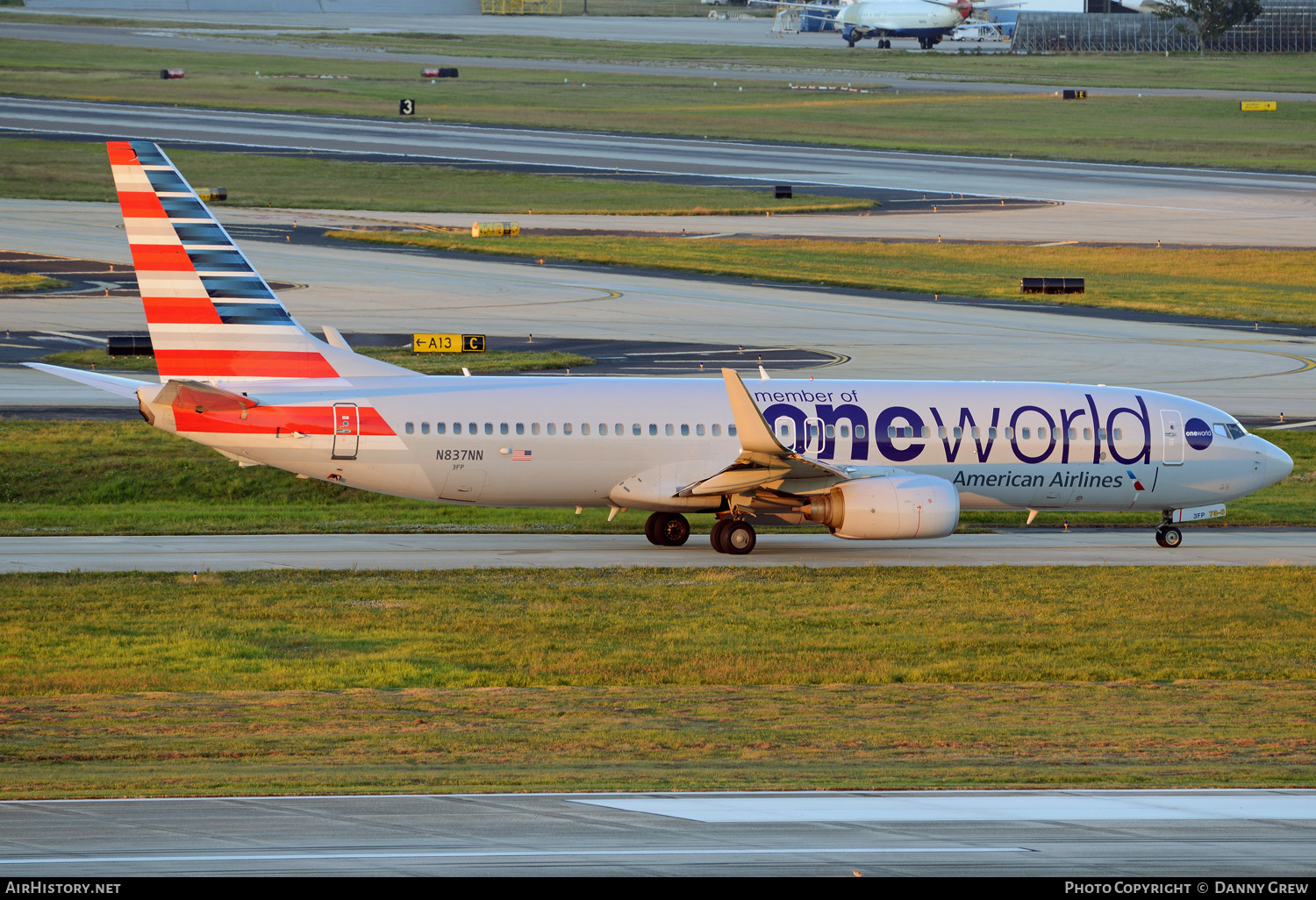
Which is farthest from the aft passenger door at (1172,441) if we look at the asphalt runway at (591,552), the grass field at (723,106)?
the grass field at (723,106)

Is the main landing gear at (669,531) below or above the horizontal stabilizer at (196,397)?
below

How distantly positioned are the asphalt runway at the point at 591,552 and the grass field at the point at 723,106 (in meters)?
90.0

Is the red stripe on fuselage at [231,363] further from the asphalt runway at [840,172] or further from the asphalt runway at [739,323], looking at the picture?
the asphalt runway at [840,172]

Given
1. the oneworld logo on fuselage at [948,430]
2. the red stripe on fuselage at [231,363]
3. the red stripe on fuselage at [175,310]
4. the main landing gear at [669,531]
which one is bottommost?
the main landing gear at [669,531]

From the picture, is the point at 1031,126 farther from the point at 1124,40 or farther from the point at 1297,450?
the point at 1297,450

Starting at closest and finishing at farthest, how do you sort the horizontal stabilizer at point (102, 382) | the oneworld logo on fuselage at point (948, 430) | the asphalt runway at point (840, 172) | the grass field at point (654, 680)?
1. the grass field at point (654, 680)
2. the horizontal stabilizer at point (102, 382)
3. the oneworld logo on fuselage at point (948, 430)
4. the asphalt runway at point (840, 172)

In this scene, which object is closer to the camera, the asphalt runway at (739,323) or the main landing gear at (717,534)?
the main landing gear at (717,534)

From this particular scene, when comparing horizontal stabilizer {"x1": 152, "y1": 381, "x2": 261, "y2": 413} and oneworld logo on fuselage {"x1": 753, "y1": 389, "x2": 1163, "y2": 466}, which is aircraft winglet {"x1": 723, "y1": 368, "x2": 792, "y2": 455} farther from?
horizontal stabilizer {"x1": 152, "y1": 381, "x2": 261, "y2": 413}

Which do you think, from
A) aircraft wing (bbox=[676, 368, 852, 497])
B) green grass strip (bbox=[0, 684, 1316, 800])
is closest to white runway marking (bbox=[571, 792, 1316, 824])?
green grass strip (bbox=[0, 684, 1316, 800])

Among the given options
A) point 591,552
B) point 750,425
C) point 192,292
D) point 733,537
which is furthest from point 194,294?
point 733,537

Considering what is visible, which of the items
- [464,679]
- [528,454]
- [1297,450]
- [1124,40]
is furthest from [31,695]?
[1124,40]

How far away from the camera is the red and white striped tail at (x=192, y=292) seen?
32.7 m

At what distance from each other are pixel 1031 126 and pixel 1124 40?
69.1 metres

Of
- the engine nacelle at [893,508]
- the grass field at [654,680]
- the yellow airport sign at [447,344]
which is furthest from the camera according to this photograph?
the yellow airport sign at [447,344]
